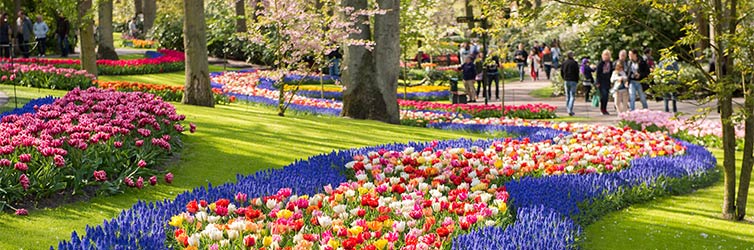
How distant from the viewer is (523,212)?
6570 mm

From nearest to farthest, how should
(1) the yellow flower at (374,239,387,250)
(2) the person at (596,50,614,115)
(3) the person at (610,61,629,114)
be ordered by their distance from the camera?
(1) the yellow flower at (374,239,387,250), (3) the person at (610,61,629,114), (2) the person at (596,50,614,115)

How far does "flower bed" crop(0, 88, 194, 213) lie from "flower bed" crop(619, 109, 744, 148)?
29.7 feet

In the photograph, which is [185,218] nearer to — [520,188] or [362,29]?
[520,188]

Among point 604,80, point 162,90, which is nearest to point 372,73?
point 162,90

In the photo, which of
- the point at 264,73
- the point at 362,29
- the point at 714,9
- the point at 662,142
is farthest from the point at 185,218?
the point at 264,73

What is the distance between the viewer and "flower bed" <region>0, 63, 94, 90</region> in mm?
17656

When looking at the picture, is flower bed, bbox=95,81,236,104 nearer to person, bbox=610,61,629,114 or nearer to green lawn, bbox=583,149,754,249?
person, bbox=610,61,629,114

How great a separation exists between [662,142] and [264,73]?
8606mm

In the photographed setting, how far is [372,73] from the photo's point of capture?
16.2 m

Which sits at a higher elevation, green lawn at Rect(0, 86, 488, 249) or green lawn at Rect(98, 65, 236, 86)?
green lawn at Rect(98, 65, 236, 86)

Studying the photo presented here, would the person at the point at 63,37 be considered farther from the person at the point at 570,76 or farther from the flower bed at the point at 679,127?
the flower bed at the point at 679,127

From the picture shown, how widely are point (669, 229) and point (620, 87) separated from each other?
13.1m

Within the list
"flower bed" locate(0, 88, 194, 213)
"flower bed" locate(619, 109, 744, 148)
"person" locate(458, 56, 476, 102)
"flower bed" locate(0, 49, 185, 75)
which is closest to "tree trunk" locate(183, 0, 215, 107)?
"flower bed" locate(0, 88, 194, 213)

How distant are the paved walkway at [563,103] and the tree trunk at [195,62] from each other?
338 inches
